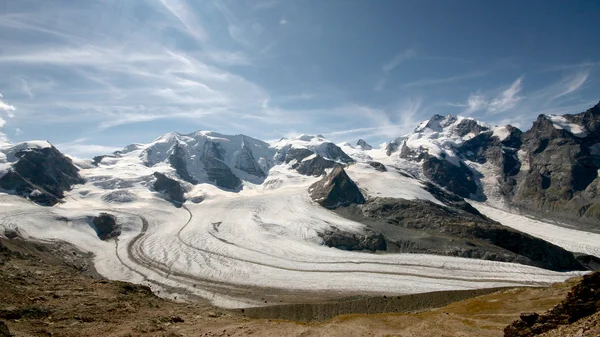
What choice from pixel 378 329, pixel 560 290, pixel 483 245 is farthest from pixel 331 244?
pixel 378 329

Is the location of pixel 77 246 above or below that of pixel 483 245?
below

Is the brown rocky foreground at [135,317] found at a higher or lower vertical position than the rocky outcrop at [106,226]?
higher

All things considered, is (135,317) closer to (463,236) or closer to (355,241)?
(355,241)

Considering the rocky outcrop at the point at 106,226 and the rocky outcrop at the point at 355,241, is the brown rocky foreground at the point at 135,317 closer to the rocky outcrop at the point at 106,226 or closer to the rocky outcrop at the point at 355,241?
the rocky outcrop at the point at 355,241

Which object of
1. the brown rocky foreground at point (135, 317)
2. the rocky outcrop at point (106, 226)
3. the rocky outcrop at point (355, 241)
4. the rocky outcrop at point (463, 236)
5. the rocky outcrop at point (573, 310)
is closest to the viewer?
the rocky outcrop at point (573, 310)

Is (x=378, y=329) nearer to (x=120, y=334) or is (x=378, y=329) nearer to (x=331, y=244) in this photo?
(x=120, y=334)

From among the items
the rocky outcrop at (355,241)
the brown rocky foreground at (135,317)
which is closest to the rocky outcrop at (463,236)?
the rocky outcrop at (355,241)
